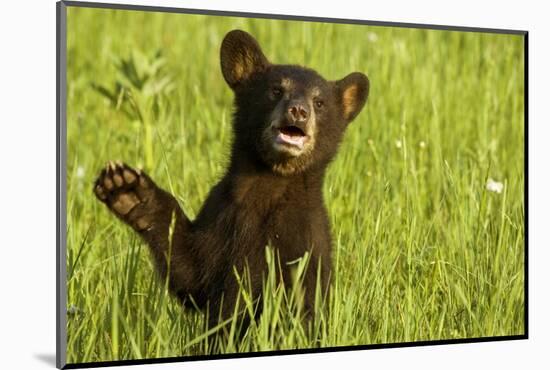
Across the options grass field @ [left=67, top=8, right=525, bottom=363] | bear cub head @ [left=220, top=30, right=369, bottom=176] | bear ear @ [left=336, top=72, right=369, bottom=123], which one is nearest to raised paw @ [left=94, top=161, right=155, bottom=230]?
grass field @ [left=67, top=8, right=525, bottom=363]

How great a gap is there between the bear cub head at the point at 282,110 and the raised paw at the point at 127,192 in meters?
0.58

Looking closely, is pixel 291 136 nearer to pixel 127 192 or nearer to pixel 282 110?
pixel 282 110

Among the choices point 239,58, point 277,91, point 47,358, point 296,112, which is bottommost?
point 47,358

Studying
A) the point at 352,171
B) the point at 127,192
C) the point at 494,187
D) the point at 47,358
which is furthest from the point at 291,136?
the point at 494,187

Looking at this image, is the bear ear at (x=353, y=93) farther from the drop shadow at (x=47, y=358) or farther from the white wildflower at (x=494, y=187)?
the drop shadow at (x=47, y=358)

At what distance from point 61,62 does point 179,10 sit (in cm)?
78

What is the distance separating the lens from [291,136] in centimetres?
618

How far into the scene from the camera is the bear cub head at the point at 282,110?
20.2 feet

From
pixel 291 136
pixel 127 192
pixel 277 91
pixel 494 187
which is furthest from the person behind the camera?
pixel 494 187

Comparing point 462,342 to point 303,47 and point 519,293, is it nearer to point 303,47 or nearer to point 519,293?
point 519,293

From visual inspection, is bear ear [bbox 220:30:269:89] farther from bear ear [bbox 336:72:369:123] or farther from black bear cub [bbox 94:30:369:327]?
bear ear [bbox 336:72:369:123]

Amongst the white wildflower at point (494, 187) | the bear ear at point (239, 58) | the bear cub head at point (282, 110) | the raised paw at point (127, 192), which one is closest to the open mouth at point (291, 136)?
the bear cub head at point (282, 110)

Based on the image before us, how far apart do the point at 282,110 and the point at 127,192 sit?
87cm

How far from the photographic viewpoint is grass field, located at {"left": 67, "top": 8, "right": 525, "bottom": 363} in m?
6.33
